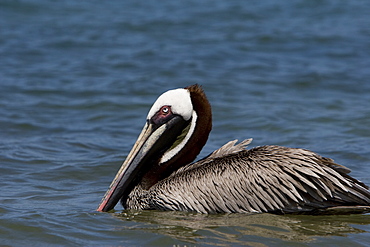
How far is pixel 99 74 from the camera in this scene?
13.1 metres

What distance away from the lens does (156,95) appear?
11.7 m

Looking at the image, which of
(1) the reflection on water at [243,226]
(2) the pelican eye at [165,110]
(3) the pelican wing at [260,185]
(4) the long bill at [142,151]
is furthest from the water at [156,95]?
(2) the pelican eye at [165,110]

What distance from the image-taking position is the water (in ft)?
18.6

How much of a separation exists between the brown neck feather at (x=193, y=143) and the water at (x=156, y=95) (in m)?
0.45

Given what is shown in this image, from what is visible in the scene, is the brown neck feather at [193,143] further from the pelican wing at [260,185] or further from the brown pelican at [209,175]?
the pelican wing at [260,185]

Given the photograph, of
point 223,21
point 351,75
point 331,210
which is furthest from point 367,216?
point 223,21

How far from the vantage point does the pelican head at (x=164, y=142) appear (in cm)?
639

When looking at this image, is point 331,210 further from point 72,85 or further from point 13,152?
point 72,85

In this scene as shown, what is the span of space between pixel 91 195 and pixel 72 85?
5.66 m

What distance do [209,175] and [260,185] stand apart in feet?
1.58

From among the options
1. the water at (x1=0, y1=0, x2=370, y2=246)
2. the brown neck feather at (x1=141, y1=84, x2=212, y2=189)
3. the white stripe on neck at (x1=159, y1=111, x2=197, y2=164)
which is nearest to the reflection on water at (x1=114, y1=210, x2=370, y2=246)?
the water at (x1=0, y1=0, x2=370, y2=246)

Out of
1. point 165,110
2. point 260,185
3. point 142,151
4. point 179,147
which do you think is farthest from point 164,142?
point 260,185

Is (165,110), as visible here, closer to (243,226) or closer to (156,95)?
(243,226)

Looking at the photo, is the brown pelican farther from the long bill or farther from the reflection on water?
the reflection on water
